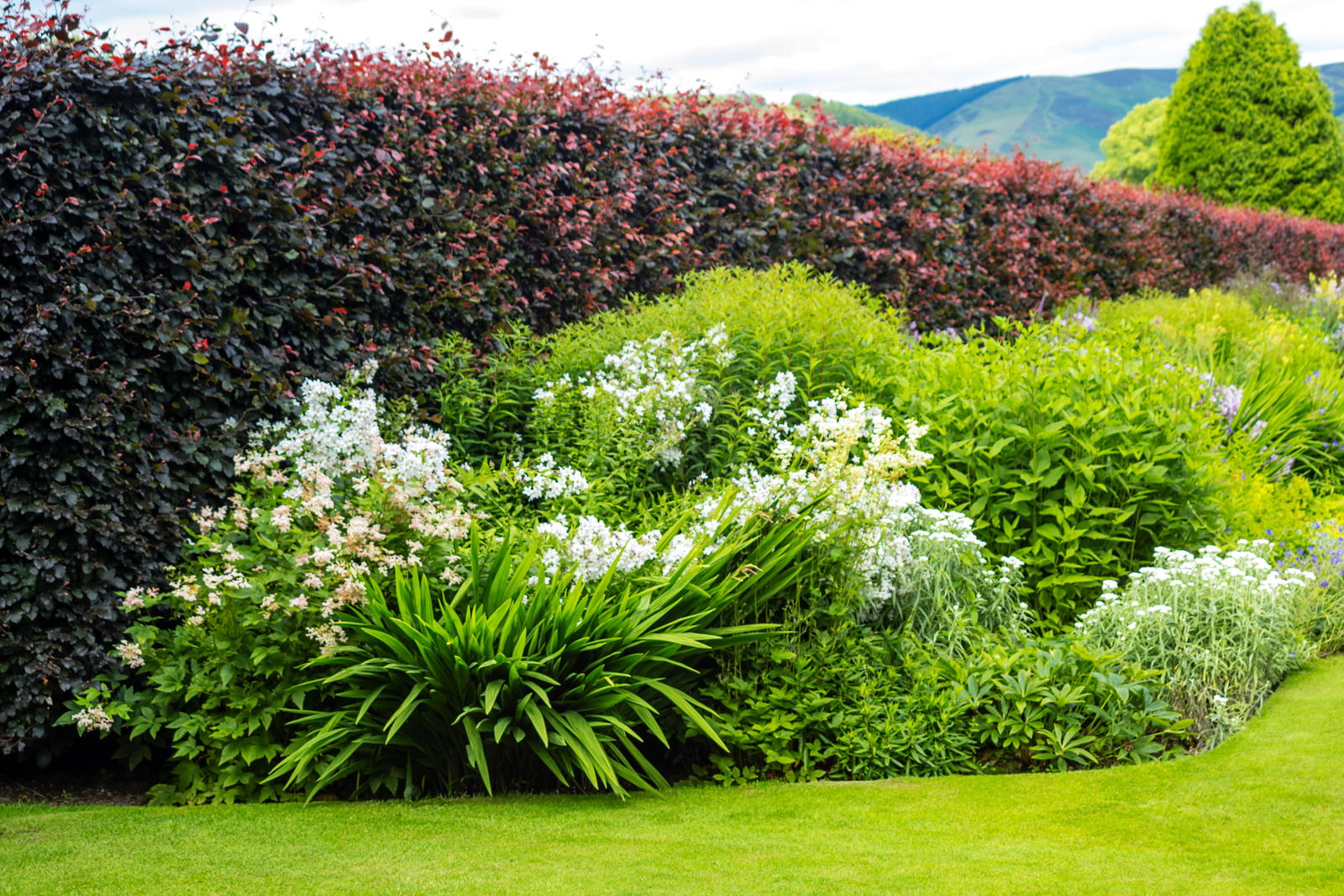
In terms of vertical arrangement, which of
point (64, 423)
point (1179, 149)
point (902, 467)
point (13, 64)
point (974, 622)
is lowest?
point (974, 622)

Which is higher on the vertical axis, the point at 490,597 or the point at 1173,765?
the point at 490,597

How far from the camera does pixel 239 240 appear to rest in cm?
546

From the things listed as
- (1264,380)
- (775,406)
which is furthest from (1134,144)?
(775,406)

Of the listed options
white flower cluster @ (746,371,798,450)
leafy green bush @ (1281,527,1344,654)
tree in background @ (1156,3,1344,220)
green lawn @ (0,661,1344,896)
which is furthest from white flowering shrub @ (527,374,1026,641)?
tree in background @ (1156,3,1344,220)

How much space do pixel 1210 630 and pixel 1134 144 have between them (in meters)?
52.1

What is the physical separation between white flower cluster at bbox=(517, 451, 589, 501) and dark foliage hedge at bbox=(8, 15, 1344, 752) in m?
1.40

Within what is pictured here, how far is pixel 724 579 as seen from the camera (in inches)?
174

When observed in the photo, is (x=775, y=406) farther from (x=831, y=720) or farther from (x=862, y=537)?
(x=831, y=720)

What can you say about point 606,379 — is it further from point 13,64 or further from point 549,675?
point 13,64

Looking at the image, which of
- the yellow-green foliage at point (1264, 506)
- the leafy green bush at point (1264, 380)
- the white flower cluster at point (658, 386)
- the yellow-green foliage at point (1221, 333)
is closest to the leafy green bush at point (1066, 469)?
the yellow-green foliage at point (1264, 506)

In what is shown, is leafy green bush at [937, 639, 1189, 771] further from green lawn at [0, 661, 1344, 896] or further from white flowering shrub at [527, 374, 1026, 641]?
white flowering shrub at [527, 374, 1026, 641]

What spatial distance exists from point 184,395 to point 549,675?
2.33 meters

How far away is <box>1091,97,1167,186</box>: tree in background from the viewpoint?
49188 millimetres

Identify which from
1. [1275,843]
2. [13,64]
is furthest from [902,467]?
[13,64]
